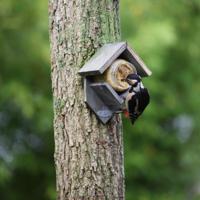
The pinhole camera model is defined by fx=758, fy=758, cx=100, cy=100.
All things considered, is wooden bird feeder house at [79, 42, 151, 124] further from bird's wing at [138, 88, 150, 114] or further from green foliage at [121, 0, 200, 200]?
green foliage at [121, 0, 200, 200]

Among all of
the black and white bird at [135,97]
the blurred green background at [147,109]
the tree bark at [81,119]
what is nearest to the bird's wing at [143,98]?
the black and white bird at [135,97]

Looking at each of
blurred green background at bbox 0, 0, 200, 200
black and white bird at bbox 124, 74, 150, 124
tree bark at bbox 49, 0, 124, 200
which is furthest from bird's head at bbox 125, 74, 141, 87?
blurred green background at bbox 0, 0, 200, 200

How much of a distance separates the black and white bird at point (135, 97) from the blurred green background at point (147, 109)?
3469 mm

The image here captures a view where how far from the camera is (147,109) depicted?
7.18 metres

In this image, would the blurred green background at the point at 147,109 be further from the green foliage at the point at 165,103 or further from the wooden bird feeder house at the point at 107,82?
the wooden bird feeder house at the point at 107,82

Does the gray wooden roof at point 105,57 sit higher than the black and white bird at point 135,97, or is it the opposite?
the gray wooden roof at point 105,57

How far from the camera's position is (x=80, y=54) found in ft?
10.3

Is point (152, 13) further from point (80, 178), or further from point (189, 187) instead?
point (80, 178)

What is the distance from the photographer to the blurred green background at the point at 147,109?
6.74 metres

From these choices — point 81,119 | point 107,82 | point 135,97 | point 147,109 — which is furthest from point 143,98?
point 147,109

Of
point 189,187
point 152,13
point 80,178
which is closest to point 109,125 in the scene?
point 80,178

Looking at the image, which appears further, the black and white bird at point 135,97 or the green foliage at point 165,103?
the green foliage at point 165,103

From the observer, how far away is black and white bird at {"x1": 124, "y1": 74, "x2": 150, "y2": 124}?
10.1ft

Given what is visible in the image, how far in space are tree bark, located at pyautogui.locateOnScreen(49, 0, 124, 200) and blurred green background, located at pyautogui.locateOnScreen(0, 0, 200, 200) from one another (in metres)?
3.41
